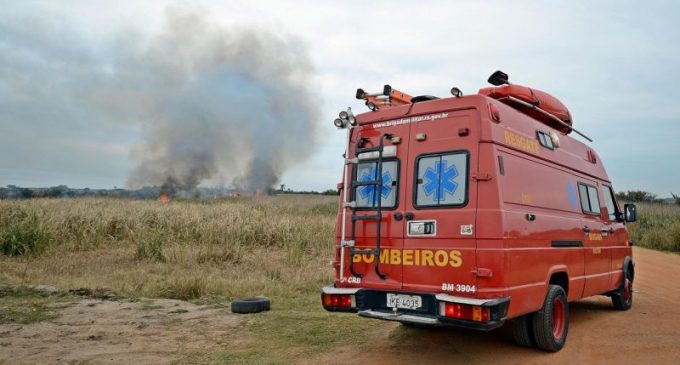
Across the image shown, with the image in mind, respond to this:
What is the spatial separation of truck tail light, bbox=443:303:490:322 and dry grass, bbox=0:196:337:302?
18.4 feet

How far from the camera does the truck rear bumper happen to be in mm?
4973

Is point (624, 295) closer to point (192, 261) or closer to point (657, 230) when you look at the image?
point (192, 261)

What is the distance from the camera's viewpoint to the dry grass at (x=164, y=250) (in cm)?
1088

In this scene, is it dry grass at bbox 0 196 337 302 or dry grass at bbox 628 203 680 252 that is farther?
dry grass at bbox 628 203 680 252

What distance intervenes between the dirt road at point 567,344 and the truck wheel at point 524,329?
0.13m

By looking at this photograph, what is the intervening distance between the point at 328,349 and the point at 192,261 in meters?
7.65

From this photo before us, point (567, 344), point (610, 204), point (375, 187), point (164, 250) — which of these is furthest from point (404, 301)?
point (164, 250)

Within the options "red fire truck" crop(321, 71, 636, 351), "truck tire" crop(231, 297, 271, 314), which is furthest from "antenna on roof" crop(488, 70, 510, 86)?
"truck tire" crop(231, 297, 271, 314)

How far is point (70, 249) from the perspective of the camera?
49.2 feet

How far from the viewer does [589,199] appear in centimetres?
778

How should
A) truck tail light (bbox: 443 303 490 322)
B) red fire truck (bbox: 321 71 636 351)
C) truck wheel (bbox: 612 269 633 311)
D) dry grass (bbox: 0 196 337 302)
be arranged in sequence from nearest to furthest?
truck tail light (bbox: 443 303 490 322) → red fire truck (bbox: 321 71 636 351) → truck wheel (bbox: 612 269 633 311) → dry grass (bbox: 0 196 337 302)

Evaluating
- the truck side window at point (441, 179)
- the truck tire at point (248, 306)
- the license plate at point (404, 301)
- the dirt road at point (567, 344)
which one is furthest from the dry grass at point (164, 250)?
the truck side window at point (441, 179)

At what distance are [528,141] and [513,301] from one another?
1.96m

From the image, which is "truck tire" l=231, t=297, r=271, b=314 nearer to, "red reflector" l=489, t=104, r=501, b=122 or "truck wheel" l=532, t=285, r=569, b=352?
"truck wheel" l=532, t=285, r=569, b=352
